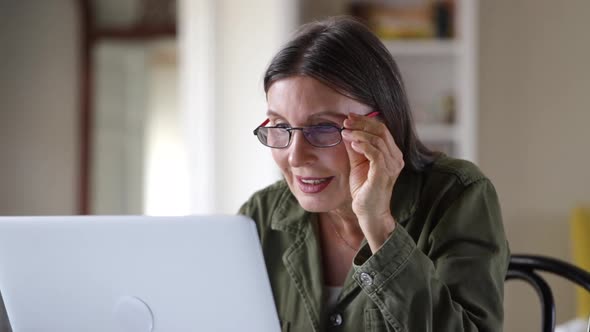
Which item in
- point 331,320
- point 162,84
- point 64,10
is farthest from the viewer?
point 162,84

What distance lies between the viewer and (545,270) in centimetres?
135

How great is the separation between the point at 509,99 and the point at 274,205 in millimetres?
2097

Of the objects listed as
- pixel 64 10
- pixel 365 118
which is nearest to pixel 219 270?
pixel 365 118

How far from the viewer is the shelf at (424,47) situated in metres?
3.24

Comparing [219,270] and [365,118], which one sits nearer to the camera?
[219,270]

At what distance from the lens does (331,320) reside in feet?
4.45

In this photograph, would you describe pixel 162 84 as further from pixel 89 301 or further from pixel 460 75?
pixel 89 301

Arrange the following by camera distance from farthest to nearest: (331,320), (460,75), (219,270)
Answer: (460,75), (331,320), (219,270)

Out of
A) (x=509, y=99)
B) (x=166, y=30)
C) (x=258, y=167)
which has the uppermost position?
(x=166, y=30)

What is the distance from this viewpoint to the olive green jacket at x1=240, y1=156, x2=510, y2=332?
3.63ft

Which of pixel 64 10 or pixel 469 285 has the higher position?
pixel 64 10

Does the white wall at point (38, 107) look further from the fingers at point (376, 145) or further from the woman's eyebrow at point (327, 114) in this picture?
the fingers at point (376, 145)

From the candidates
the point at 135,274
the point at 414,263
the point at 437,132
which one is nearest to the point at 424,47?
the point at 437,132

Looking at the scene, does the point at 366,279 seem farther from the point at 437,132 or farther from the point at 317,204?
the point at 437,132
